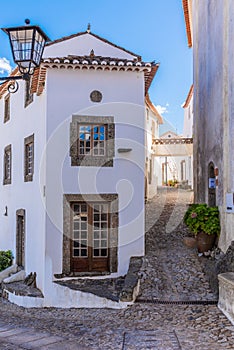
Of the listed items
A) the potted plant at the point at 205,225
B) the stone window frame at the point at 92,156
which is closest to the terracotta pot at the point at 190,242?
the potted plant at the point at 205,225

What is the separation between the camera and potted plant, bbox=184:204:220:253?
11.3m

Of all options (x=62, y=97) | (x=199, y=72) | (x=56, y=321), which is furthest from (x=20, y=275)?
(x=199, y=72)

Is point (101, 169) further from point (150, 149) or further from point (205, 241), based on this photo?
point (150, 149)

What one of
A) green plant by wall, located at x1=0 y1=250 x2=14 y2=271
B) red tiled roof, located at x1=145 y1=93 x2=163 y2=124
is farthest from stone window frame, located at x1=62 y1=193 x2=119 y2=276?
red tiled roof, located at x1=145 y1=93 x2=163 y2=124

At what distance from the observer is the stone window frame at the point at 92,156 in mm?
11375

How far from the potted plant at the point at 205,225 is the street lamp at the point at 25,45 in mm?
7294

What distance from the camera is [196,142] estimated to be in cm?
1541

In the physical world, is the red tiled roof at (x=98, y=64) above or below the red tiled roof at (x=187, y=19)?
below

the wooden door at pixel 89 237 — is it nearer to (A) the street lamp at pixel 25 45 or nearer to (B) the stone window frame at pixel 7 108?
(A) the street lamp at pixel 25 45

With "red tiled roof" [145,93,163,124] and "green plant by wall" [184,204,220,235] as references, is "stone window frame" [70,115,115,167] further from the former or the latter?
"red tiled roof" [145,93,163,124]

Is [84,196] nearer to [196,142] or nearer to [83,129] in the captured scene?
[83,129]

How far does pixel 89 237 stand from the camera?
11352 mm

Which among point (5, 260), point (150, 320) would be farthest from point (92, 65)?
point (5, 260)

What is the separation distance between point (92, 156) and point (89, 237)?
7.25ft
